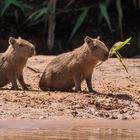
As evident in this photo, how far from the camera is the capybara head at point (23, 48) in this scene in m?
13.4

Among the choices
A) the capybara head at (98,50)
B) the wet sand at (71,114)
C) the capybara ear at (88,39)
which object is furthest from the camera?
the capybara ear at (88,39)

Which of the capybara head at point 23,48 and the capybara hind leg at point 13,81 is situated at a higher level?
the capybara head at point 23,48

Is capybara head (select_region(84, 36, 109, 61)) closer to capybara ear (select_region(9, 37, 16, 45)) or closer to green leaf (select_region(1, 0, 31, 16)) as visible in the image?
capybara ear (select_region(9, 37, 16, 45))

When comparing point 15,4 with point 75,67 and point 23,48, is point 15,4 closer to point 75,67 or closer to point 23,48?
point 23,48

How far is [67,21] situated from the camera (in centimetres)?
1955

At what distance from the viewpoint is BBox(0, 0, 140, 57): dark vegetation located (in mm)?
18891

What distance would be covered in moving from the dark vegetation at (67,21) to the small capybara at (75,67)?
5.10 meters

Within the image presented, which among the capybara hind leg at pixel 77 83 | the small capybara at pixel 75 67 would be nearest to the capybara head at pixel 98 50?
the small capybara at pixel 75 67

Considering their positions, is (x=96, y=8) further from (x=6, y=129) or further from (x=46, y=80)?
(x=6, y=129)

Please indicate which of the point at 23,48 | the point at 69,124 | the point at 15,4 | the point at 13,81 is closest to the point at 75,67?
the point at 23,48

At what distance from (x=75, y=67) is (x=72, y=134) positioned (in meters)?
2.70

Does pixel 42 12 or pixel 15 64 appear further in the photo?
pixel 42 12

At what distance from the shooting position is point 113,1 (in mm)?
19469

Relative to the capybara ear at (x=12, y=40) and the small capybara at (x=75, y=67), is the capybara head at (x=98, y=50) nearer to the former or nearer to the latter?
the small capybara at (x=75, y=67)
